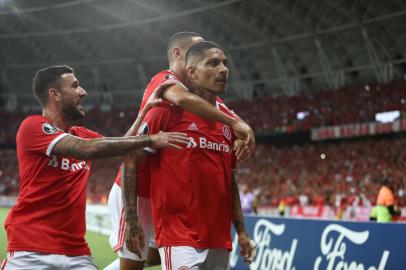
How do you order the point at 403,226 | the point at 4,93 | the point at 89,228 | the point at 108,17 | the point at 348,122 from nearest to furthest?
the point at 403,226 → the point at 89,228 → the point at 348,122 → the point at 108,17 → the point at 4,93

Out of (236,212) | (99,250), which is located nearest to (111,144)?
(236,212)

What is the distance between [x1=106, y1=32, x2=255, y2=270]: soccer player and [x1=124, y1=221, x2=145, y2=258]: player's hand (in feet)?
0.04

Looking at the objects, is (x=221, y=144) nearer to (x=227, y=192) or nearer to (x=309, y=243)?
(x=227, y=192)

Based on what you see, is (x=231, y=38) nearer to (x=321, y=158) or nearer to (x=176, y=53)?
(x=321, y=158)

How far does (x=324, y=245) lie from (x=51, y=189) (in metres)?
5.42

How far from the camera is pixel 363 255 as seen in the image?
771 centimetres

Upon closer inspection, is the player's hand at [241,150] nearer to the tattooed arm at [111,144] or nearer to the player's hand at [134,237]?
the tattooed arm at [111,144]

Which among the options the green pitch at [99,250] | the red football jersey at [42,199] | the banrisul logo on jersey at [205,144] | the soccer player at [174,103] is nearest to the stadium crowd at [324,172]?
the green pitch at [99,250]

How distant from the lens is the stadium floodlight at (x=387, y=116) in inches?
990

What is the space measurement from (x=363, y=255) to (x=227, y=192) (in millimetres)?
4394

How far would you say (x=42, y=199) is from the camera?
3.89 m

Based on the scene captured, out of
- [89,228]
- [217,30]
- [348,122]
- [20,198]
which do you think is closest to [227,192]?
[20,198]

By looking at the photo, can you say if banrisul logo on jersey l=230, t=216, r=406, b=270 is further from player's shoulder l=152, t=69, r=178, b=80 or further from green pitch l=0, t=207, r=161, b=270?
player's shoulder l=152, t=69, r=178, b=80

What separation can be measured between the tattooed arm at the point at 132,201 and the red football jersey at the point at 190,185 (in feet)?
0.36
